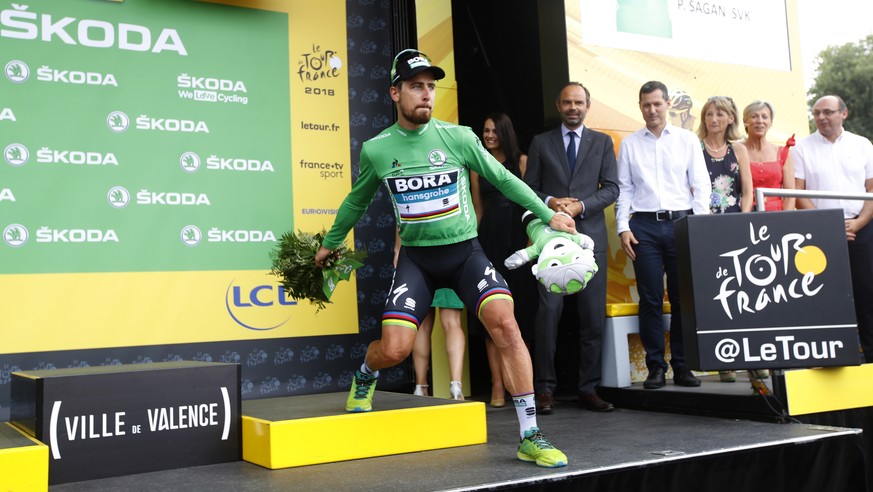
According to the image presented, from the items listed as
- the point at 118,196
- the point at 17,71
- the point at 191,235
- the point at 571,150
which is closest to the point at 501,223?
the point at 571,150

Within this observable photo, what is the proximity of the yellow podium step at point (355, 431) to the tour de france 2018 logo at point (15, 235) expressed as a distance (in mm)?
2161

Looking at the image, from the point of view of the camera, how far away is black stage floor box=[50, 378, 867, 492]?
3.40 meters

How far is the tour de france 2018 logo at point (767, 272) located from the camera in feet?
15.3

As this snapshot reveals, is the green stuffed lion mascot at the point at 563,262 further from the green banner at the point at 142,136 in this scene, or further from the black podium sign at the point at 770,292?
the green banner at the point at 142,136

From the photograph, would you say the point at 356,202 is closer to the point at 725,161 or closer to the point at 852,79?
the point at 725,161

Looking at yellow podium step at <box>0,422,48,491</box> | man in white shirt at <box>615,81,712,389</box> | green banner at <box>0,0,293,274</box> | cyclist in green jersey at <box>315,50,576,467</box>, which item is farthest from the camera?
man in white shirt at <box>615,81,712,389</box>

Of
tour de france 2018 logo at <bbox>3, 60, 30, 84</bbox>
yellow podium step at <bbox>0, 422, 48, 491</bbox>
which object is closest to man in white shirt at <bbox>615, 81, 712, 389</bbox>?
yellow podium step at <bbox>0, 422, 48, 491</bbox>

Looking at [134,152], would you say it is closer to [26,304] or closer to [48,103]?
[48,103]

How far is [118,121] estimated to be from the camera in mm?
5723

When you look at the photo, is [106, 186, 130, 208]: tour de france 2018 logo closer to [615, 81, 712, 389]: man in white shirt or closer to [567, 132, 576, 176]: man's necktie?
[567, 132, 576, 176]: man's necktie

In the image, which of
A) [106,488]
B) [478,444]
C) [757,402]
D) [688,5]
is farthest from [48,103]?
[688,5]

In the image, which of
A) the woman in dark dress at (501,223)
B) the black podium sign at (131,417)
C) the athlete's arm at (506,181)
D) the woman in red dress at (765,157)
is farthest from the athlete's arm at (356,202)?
the woman in red dress at (765,157)

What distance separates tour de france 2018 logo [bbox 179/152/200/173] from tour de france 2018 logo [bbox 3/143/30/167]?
1017 millimetres

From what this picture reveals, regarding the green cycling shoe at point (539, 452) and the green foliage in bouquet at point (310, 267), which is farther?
the green foliage in bouquet at point (310, 267)
